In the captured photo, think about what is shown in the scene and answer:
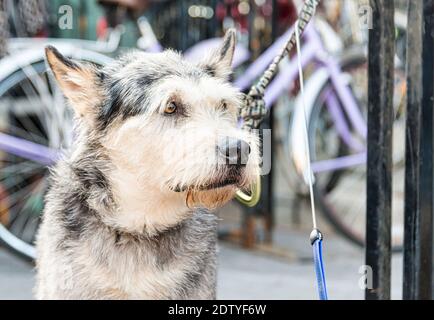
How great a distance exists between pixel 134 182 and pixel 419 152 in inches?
40.6

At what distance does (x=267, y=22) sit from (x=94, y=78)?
294cm

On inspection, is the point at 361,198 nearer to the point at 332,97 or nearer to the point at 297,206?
the point at 297,206

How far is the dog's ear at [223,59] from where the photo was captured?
10.1 ft

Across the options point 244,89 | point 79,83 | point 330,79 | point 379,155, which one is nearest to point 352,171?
point 330,79

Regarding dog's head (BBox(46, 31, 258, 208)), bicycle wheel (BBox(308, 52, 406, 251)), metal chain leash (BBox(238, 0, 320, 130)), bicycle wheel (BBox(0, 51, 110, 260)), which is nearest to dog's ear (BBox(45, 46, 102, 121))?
dog's head (BBox(46, 31, 258, 208))

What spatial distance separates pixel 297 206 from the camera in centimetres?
669

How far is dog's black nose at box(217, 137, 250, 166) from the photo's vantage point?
2602 millimetres

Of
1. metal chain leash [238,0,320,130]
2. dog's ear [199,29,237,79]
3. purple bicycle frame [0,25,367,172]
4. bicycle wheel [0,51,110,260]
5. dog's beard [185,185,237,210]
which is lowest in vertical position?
dog's beard [185,185,237,210]

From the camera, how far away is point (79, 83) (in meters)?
2.89

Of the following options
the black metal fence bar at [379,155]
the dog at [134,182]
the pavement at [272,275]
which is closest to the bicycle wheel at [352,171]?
the pavement at [272,275]

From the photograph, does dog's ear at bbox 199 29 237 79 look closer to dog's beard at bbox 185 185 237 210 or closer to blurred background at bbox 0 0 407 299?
dog's beard at bbox 185 185 237 210

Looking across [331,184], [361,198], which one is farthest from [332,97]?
[361,198]

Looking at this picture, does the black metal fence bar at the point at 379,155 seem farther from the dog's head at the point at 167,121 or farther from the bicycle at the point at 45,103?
the bicycle at the point at 45,103
